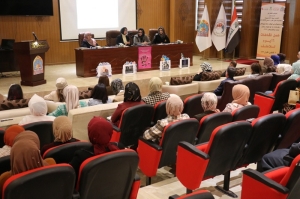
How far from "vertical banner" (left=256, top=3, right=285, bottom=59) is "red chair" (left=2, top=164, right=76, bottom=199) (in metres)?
8.77

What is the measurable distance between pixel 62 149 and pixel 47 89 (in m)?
4.43

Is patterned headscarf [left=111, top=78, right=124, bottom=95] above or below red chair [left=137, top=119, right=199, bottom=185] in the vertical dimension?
above

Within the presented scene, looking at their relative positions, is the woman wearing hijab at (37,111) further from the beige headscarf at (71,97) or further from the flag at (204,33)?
the flag at (204,33)

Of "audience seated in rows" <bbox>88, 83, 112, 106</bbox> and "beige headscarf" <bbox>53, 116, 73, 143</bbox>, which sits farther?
"audience seated in rows" <bbox>88, 83, 112, 106</bbox>

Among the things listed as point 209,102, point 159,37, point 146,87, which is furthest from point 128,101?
point 159,37

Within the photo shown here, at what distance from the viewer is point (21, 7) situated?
842 centimetres

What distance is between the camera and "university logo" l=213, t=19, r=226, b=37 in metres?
10.3

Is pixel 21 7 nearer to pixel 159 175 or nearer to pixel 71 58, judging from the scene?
pixel 71 58

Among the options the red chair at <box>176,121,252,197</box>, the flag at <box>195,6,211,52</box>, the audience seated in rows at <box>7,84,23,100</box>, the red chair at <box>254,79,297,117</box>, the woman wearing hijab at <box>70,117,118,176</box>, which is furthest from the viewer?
the flag at <box>195,6,211,52</box>

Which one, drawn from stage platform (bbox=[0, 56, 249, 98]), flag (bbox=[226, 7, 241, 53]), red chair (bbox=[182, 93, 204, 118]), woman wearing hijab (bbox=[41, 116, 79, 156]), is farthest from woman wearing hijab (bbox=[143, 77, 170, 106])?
flag (bbox=[226, 7, 241, 53])

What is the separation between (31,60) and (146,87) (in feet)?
7.68

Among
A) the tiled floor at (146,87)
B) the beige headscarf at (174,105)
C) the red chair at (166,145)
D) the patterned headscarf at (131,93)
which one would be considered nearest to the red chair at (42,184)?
the tiled floor at (146,87)

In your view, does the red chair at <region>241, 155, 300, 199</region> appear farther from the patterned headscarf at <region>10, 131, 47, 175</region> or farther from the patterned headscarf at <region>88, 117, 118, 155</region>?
the patterned headscarf at <region>10, 131, 47, 175</region>

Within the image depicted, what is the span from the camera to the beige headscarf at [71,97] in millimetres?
4148
